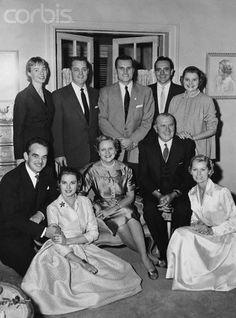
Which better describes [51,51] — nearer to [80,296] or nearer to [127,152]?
[127,152]

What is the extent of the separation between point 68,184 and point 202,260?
1170mm

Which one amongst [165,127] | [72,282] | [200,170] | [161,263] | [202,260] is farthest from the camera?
[165,127]

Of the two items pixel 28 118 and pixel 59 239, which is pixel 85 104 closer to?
pixel 28 118

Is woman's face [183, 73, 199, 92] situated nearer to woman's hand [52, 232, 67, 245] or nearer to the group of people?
the group of people

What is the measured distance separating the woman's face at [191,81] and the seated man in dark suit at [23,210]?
5.56ft

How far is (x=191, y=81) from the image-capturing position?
4250 mm

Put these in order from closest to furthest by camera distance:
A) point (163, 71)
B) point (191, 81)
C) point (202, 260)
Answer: point (202, 260) < point (191, 81) < point (163, 71)

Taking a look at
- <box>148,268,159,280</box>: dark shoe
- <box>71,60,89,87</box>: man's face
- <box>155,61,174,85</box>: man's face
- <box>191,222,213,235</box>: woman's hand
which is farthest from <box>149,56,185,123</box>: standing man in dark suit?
<box>148,268,159,280</box>: dark shoe

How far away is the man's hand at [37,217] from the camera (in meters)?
3.29

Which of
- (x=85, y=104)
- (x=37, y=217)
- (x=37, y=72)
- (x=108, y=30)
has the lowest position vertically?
(x=37, y=217)

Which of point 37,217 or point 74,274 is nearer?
point 74,274

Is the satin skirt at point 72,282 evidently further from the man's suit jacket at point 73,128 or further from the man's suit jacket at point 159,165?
the man's suit jacket at point 73,128

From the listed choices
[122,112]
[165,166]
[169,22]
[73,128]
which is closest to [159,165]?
[165,166]

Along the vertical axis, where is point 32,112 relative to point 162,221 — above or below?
above
